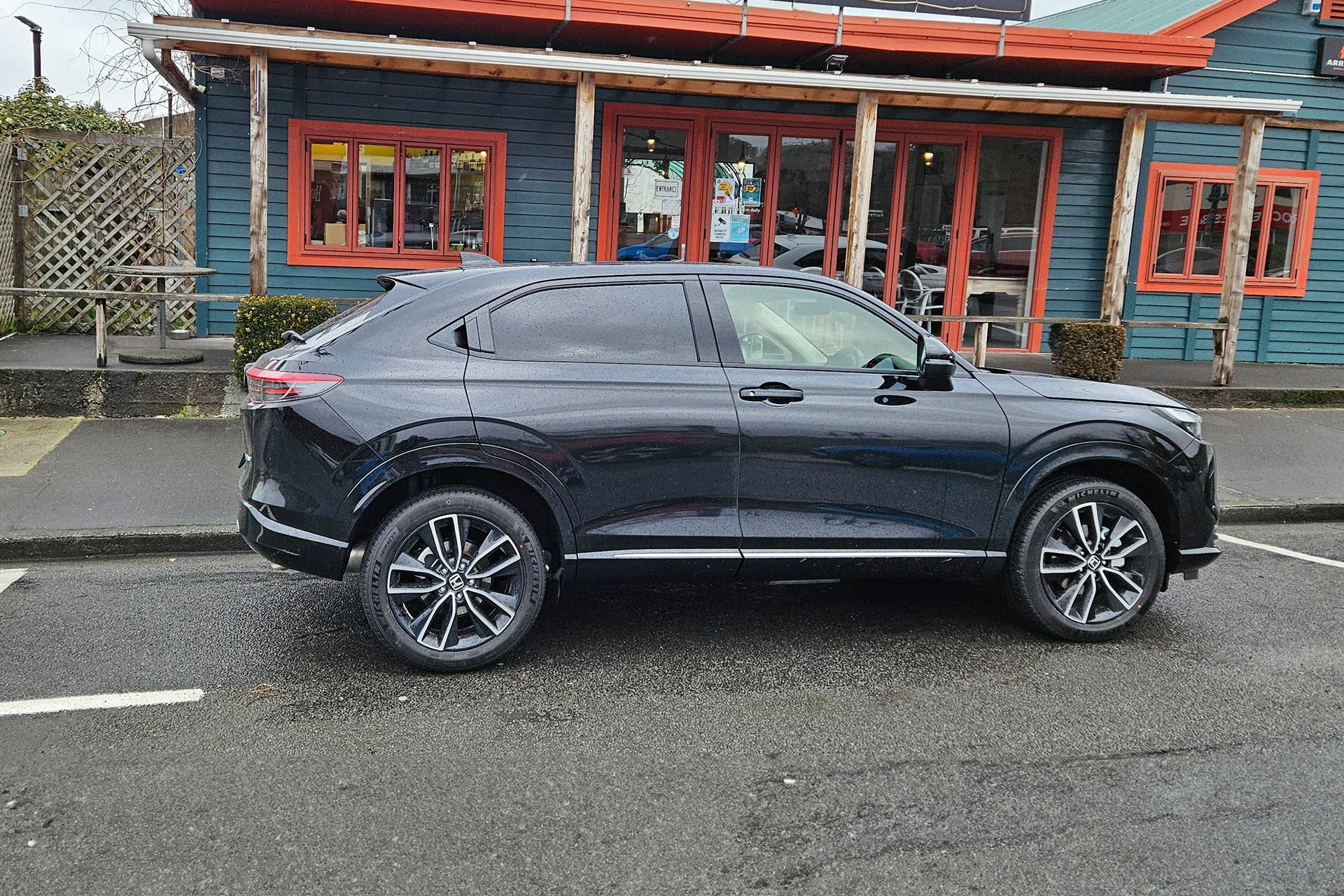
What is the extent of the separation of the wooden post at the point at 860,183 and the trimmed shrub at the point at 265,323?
→ 196 inches

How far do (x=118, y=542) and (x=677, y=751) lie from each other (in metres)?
4.05

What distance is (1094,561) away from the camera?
5.21 metres

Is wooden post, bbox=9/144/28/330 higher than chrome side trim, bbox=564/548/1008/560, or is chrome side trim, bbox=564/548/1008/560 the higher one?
wooden post, bbox=9/144/28/330

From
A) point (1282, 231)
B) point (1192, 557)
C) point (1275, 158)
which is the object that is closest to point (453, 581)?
point (1192, 557)

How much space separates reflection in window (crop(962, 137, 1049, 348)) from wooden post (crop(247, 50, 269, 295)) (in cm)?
823

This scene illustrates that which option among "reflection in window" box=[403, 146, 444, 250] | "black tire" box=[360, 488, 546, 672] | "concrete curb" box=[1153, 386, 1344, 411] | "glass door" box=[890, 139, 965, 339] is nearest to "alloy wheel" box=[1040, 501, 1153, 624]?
"black tire" box=[360, 488, 546, 672]

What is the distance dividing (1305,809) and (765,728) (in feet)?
5.95

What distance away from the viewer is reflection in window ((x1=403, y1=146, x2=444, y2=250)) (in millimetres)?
12672

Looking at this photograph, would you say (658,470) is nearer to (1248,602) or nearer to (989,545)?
(989,545)

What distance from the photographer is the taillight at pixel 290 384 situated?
460 centimetres

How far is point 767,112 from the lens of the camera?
13.0 metres

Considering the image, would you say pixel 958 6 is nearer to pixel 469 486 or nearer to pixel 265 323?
pixel 265 323

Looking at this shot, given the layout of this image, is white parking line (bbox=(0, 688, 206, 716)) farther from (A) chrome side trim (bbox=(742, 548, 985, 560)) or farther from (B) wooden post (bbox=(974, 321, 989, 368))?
(B) wooden post (bbox=(974, 321, 989, 368))

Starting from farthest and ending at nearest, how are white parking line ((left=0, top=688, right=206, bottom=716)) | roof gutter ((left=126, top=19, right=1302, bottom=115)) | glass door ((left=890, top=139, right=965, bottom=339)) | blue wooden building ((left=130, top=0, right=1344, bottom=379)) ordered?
glass door ((left=890, top=139, right=965, bottom=339)) < blue wooden building ((left=130, top=0, right=1344, bottom=379)) < roof gutter ((left=126, top=19, right=1302, bottom=115)) < white parking line ((left=0, top=688, right=206, bottom=716))
